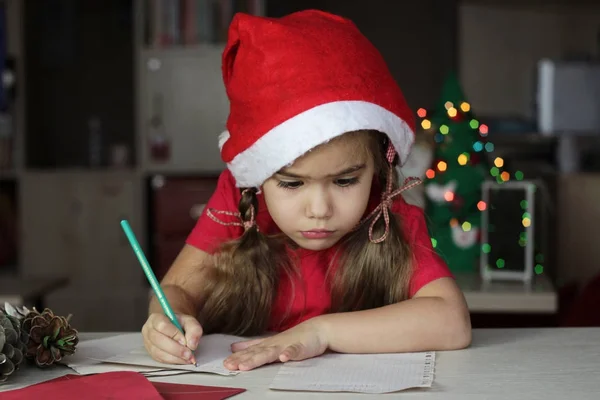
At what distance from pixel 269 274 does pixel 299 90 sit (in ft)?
1.08

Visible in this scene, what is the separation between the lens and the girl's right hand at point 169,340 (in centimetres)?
106

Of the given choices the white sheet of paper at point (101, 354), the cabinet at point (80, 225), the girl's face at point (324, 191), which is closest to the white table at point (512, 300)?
the girl's face at point (324, 191)

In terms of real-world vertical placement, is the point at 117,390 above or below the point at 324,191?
below

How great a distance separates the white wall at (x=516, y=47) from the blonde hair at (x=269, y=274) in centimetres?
268

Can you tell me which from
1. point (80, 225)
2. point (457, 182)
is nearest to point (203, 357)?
point (457, 182)

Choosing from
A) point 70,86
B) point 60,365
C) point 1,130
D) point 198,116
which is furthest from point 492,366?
point 70,86

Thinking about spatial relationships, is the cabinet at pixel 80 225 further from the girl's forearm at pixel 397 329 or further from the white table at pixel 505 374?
the girl's forearm at pixel 397 329

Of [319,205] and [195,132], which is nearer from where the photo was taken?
[319,205]

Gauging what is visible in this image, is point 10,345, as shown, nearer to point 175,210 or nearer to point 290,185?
point 290,185

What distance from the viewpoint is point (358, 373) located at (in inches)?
39.8

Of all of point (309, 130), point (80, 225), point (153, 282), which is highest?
point (309, 130)

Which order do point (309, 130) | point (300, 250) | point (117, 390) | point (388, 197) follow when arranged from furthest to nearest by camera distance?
point (300, 250), point (388, 197), point (309, 130), point (117, 390)

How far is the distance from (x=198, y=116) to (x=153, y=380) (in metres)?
2.52

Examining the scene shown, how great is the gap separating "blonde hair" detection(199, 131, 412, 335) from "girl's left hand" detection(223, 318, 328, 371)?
0.60 feet
